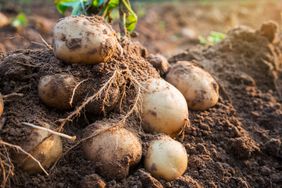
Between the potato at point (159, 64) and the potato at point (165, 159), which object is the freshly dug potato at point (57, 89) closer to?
the potato at point (165, 159)

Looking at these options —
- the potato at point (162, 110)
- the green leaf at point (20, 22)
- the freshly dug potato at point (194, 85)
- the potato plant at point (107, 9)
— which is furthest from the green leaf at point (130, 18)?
the green leaf at point (20, 22)

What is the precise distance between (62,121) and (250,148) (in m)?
1.08

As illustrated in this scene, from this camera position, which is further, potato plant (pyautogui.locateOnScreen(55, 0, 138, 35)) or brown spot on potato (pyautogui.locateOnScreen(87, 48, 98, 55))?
potato plant (pyautogui.locateOnScreen(55, 0, 138, 35))

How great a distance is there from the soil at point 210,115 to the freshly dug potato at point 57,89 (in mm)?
54

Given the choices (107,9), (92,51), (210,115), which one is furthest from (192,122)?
(107,9)

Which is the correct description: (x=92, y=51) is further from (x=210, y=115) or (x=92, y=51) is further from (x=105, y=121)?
(x=210, y=115)

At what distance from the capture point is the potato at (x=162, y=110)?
2482mm

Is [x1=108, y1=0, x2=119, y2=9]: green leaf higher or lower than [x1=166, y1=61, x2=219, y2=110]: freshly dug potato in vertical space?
higher

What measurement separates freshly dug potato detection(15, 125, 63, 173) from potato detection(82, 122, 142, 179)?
0.14 metres

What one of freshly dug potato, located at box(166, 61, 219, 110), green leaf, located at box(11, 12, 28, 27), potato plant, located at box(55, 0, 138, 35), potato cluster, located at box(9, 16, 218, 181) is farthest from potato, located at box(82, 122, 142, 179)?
green leaf, located at box(11, 12, 28, 27)

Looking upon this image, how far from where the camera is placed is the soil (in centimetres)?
227

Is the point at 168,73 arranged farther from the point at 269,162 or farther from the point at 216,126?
the point at 269,162

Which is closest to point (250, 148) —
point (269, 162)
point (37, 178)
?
point (269, 162)

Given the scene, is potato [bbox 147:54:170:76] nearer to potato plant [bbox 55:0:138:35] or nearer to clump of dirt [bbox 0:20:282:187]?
clump of dirt [bbox 0:20:282:187]
